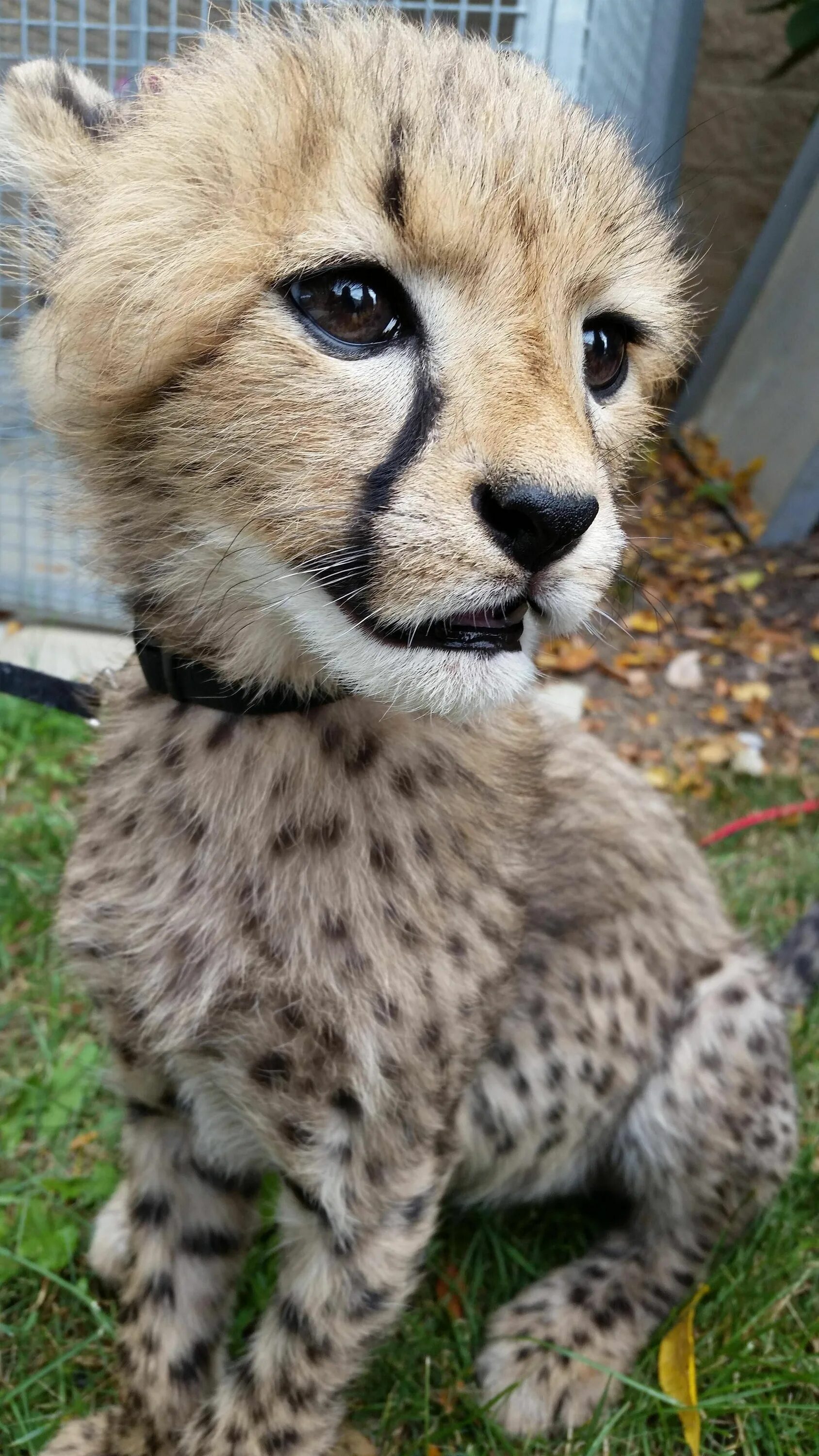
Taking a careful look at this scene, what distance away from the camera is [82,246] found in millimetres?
1246

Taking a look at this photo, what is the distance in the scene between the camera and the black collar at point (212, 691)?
142 cm

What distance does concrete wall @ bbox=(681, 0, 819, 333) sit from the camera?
509cm

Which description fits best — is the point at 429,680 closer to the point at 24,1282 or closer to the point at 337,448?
the point at 337,448

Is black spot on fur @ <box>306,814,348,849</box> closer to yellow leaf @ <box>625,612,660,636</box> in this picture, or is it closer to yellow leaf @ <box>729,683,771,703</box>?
yellow leaf @ <box>729,683,771,703</box>

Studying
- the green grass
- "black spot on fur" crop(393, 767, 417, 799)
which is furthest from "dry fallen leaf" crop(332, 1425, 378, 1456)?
"black spot on fur" crop(393, 767, 417, 799)

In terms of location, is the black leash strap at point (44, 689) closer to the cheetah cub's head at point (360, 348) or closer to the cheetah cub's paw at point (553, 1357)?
the cheetah cub's head at point (360, 348)

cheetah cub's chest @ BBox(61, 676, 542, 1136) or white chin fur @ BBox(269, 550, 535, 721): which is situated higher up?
white chin fur @ BBox(269, 550, 535, 721)

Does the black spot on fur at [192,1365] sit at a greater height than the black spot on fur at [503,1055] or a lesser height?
lesser

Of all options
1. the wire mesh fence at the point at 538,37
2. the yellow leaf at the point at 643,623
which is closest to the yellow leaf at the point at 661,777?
the yellow leaf at the point at 643,623

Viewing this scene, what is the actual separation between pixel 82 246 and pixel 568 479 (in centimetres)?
59

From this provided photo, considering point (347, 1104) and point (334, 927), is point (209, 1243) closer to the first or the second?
point (347, 1104)

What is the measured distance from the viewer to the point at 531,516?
107 centimetres

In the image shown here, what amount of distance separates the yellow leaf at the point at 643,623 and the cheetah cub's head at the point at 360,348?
10.9ft

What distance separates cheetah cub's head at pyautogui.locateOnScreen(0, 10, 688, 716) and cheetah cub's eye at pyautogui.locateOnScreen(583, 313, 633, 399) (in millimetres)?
19
